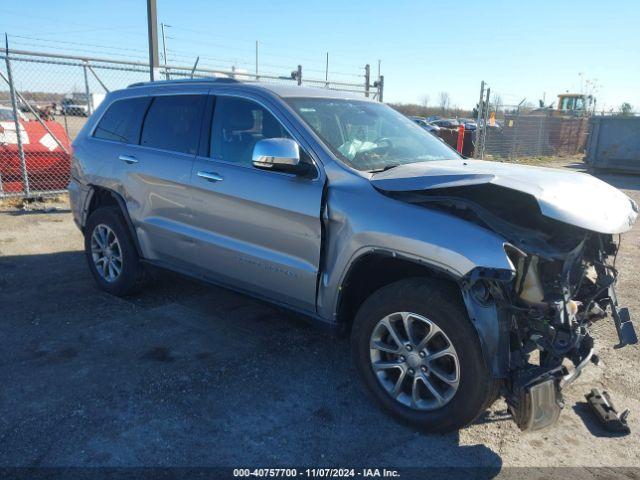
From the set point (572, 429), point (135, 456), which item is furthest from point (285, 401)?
point (572, 429)

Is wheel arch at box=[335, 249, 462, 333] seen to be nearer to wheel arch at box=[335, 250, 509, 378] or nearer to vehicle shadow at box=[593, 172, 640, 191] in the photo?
wheel arch at box=[335, 250, 509, 378]

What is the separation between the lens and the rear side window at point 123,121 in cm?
473

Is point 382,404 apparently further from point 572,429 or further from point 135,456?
point 135,456

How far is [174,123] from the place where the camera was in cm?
439

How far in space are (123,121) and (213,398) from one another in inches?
111

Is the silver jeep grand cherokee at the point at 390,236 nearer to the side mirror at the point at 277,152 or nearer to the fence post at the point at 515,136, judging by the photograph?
the side mirror at the point at 277,152

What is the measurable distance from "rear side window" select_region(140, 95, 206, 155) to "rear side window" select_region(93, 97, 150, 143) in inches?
4.5

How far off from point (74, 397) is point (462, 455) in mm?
2342

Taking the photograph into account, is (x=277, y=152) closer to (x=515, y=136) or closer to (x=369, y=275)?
(x=369, y=275)

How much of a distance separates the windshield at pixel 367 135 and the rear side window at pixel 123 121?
1.71 meters

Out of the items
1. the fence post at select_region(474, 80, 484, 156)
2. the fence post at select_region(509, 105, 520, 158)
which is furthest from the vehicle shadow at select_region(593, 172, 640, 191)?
the fence post at select_region(474, 80, 484, 156)

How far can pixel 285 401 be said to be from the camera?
3359 millimetres

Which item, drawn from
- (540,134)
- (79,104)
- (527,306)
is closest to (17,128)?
(79,104)

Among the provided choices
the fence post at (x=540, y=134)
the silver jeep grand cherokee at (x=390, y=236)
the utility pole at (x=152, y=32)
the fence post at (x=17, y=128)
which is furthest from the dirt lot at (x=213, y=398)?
the fence post at (x=540, y=134)
